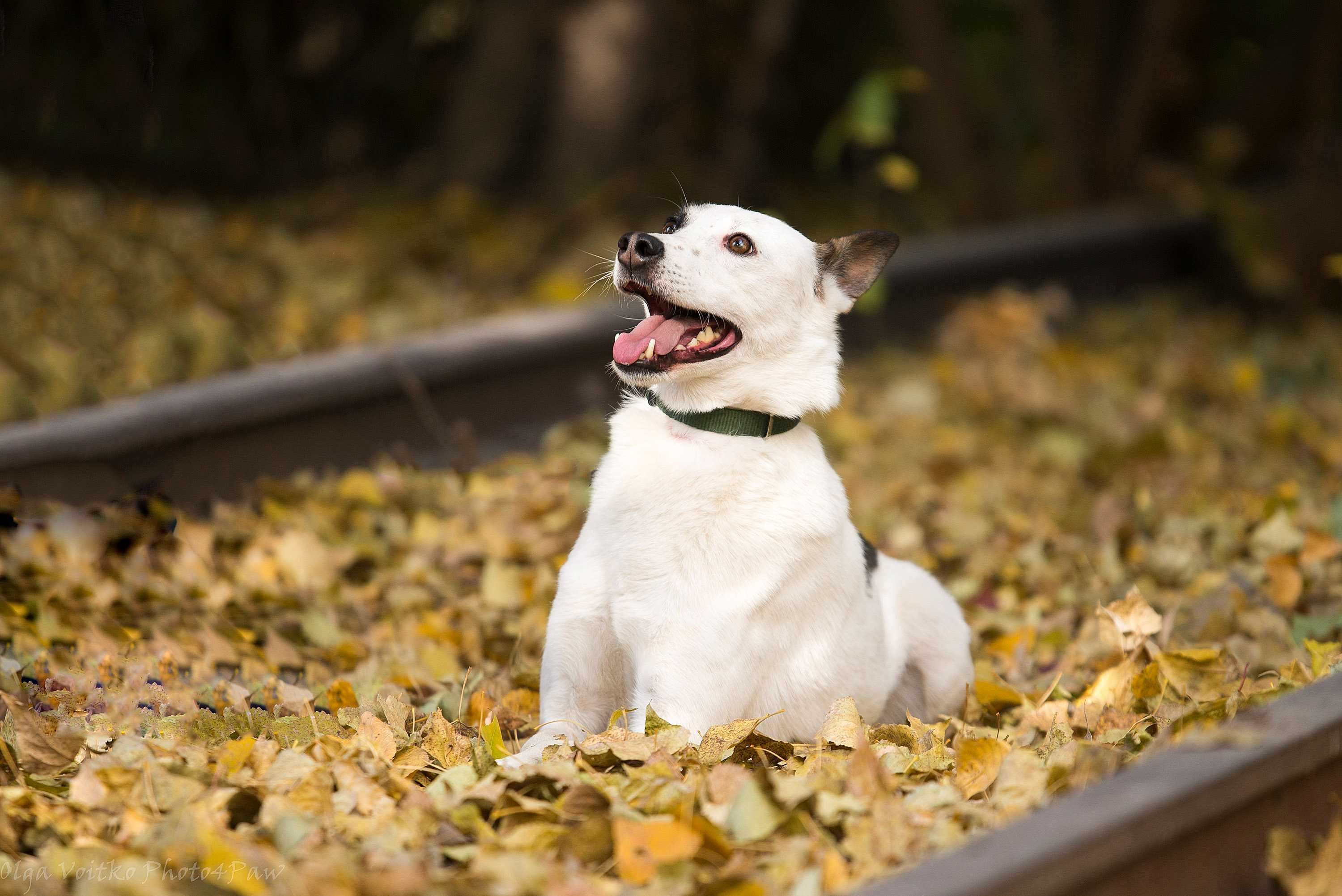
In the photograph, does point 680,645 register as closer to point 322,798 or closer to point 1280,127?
point 322,798

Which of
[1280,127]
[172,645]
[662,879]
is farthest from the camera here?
[1280,127]

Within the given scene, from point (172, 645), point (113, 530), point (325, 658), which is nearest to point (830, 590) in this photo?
point (325, 658)

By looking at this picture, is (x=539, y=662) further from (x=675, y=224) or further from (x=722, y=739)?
(x=675, y=224)

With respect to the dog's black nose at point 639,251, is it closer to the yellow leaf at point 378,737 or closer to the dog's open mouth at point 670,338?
the dog's open mouth at point 670,338

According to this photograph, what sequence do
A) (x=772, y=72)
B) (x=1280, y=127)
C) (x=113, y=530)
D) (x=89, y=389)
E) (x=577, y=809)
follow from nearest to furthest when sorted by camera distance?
(x=577, y=809) < (x=113, y=530) < (x=89, y=389) < (x=772, y=72) < (x=1280, y=127)

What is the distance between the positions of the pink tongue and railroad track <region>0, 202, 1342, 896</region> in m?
1.23

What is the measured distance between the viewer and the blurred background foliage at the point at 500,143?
878 cm

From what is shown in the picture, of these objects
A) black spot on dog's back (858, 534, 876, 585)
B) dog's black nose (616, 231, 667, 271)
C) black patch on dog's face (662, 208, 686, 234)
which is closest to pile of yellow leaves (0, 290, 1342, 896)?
black spot on dog's back (858, 534, 876, 585)

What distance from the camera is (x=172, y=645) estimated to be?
4227 millimetres

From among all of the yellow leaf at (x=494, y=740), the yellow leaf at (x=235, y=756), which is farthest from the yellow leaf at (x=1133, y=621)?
the yellow leaf at (x=235, y=756)

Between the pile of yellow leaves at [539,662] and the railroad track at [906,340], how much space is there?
15 centimetres

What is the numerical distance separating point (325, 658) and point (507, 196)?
282 inches

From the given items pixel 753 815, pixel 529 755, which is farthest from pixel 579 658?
pixel 753 815

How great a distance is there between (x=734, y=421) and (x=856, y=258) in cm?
62
